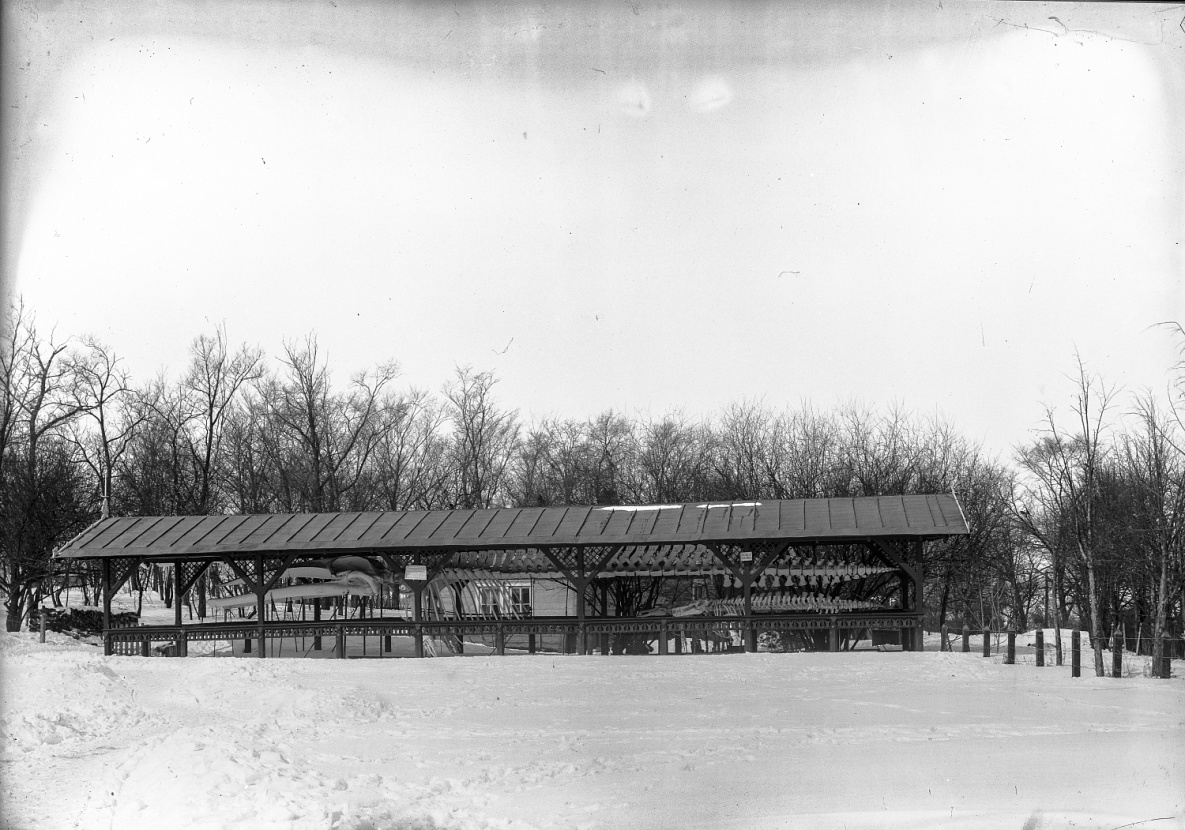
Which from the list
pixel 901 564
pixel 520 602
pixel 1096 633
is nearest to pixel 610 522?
pixel 520 602

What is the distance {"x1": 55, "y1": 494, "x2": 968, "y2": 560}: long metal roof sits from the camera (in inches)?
819

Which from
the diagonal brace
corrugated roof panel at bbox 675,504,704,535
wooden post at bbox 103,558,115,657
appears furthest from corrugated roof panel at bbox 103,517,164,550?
the diagonal brace

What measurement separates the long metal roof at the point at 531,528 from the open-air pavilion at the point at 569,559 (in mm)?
41

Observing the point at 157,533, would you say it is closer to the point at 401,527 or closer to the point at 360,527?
the point at 360,527

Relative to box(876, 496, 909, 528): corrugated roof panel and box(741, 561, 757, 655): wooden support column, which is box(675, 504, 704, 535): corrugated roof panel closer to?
box(741, 561, 757, 655): wooden support column

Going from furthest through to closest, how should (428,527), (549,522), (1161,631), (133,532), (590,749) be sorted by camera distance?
(133,532) < (428,527) < (549,522) < (1161,631) < (590,749)

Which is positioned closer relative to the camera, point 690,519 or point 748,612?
point 748,612

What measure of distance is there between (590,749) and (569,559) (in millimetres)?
12534

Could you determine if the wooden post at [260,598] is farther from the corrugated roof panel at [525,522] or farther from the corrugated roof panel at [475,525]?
the corrugated roof panel at [525,522]

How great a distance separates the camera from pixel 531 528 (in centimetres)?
2217

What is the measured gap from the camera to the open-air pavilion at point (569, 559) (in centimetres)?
2097

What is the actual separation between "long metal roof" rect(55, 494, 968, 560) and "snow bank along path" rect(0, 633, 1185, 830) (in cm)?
368

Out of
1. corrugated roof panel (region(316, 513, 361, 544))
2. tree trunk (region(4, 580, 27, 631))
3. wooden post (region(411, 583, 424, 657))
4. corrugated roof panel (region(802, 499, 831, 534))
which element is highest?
corrugated roof panel (region(802, 499, 831, 534))

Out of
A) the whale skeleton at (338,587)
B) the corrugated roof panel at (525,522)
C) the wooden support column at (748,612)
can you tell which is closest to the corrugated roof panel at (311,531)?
the whale skeleton at (338,587)
